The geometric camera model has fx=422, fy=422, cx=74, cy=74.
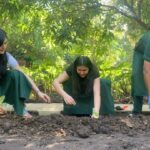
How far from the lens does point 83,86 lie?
197 inches

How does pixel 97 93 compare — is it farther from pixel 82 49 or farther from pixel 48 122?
pixel 82 49

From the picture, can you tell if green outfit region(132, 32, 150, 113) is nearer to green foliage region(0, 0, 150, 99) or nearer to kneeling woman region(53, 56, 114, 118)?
kneeling woman region(53, 56, 114, 118)

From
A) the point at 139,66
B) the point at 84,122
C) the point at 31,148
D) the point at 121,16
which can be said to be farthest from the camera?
the point at 121,16

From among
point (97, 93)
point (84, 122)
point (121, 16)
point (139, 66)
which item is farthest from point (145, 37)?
point (121, 16)

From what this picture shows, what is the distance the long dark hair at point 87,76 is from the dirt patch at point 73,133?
3.48 ft

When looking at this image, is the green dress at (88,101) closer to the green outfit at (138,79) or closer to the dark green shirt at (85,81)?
the dark green shirt at (85,81)

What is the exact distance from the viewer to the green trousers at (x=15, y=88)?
4430mm

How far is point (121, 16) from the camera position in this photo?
7.05m

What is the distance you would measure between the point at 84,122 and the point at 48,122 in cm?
31

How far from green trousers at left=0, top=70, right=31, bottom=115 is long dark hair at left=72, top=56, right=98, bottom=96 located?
68cm

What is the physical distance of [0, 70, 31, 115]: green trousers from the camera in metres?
4.43

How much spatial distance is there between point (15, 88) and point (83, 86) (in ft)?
2.95

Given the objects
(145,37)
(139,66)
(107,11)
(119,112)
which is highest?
(107,11)

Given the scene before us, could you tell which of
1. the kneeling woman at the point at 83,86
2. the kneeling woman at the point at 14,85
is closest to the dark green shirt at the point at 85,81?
the kneeling woman at the point at 83,86
